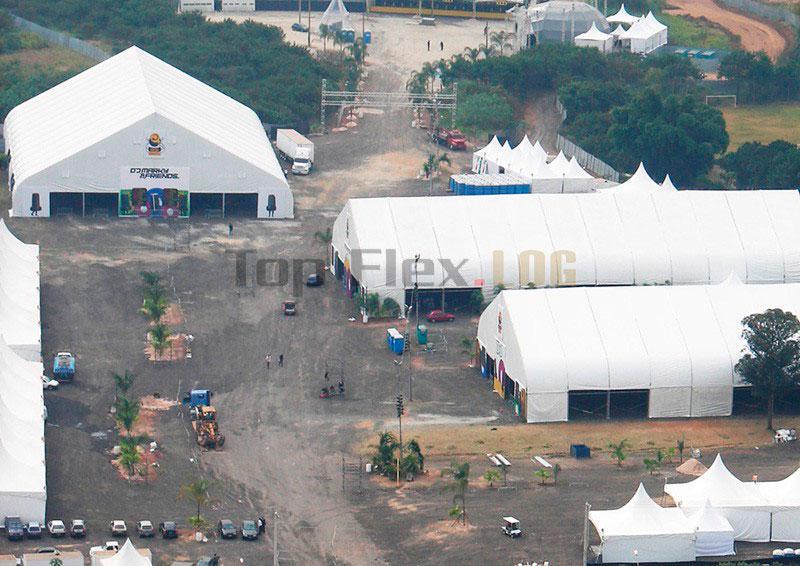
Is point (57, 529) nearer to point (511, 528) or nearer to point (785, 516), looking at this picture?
point (511, 528)

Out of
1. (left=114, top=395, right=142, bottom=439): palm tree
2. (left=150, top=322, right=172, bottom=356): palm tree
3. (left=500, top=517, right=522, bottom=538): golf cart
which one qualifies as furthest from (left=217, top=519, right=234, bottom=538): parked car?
(left=150, top=322, right=172, bottom=356): palm tree

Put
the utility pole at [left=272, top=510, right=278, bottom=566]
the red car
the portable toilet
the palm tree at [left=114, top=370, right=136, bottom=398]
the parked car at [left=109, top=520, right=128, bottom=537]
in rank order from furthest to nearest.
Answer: the red car
the portable toilet
the palm tree at [left=114, top=370, right=136, bottom=398]
the parked car at [left=109, top=520, right=128, bottom=537]
the utility pole at [left=272, top=510, right=278, bottom=566]

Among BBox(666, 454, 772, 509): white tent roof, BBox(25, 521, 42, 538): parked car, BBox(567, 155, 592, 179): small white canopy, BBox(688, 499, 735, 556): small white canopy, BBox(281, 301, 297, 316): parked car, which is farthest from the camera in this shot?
BBox(567, 155, 592, 179): small white canopy

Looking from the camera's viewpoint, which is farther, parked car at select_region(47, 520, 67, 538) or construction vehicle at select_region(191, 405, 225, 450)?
construction vehicle at select_region(191, 405, 225, 450)

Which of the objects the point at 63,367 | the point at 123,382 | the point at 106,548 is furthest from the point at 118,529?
the point at 63,367

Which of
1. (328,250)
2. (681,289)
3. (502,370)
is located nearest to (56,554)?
(502,370)

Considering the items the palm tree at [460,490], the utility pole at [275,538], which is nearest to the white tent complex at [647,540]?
the palm tree at [460,490]

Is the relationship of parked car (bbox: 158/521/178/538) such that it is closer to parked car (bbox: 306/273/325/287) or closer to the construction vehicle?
the construction vehicle
